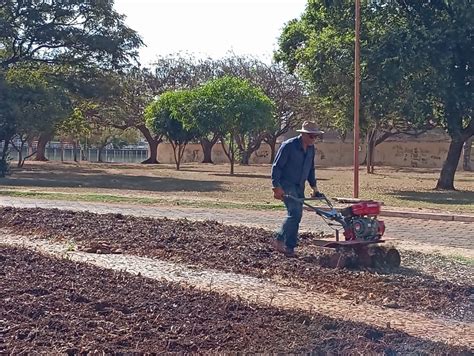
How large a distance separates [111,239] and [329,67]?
16.2 metres

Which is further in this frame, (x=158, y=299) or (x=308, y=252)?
(x=308, y=252)

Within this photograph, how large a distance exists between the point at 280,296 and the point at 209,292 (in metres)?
0.81

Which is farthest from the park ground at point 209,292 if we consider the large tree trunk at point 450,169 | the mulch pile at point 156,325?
the large tree trunk at point 450,169

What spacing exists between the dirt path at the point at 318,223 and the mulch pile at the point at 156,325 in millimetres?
5923

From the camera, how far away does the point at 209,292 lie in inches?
309

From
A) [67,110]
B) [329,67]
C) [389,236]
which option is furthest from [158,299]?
[67,110]

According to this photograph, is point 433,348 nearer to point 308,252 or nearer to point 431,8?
point 308,252

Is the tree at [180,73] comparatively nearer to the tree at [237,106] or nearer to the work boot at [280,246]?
the tree at [237,106]

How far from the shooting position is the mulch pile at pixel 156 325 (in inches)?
228

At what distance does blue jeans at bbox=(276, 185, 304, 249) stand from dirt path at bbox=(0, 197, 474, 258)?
2.64m

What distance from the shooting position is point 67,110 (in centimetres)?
3803

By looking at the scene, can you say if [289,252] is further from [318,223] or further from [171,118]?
[171,118]

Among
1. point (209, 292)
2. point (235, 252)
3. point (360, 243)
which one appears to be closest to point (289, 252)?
point (235, 252)

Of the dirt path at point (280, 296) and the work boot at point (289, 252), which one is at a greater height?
the work boot at point (289, 252)
